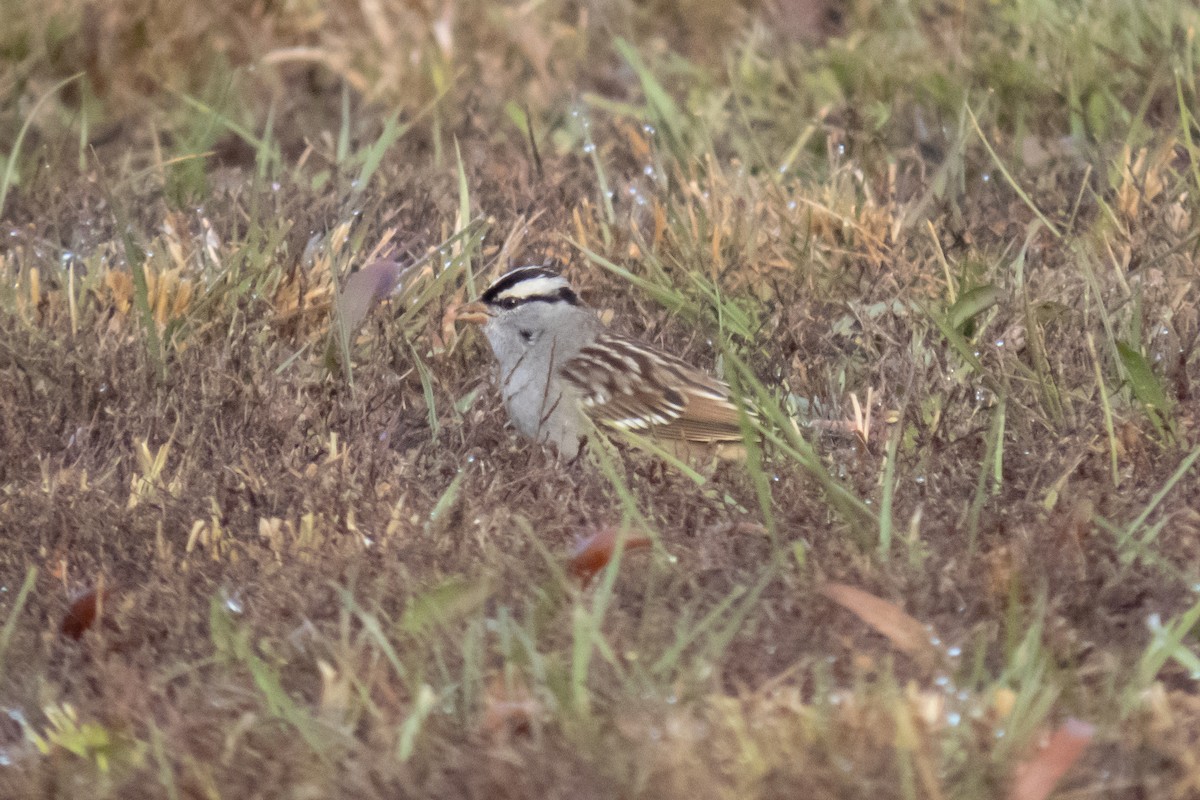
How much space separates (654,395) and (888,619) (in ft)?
6.69

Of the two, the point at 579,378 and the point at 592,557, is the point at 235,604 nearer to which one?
the point at 592,557


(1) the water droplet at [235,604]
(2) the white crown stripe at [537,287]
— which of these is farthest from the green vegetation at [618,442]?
(2) the white crown stripe at [537,287]

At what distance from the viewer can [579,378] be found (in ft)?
18.2

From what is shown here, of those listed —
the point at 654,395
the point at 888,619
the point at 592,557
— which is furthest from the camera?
the point at 654,395

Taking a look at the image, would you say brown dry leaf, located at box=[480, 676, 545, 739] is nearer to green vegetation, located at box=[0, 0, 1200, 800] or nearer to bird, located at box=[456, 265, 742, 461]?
green vegetation, located at box=[0, 0, 1200, 800]

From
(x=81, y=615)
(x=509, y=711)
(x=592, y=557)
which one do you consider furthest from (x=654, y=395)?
(x=509, y=711)

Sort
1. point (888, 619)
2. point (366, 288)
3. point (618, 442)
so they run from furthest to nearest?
point (366, 288) → point (618, 442) → point (888, 619)

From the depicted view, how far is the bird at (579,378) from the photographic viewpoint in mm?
5285

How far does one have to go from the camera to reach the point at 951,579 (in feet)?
12.2

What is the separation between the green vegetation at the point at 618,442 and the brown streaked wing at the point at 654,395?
0.64 feet

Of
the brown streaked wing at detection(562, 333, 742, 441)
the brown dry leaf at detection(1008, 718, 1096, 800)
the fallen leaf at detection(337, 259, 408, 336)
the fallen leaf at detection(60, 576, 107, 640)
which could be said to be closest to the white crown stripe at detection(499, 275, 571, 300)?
the brown streaked wing at detection(562, 333, 742, 441)

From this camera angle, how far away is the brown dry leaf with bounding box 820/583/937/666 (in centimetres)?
345

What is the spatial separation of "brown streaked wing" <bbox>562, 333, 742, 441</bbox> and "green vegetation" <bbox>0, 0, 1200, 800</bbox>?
0.64ft

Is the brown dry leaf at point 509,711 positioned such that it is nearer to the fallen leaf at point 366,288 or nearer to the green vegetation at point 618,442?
the green vegetation at point 618,442
